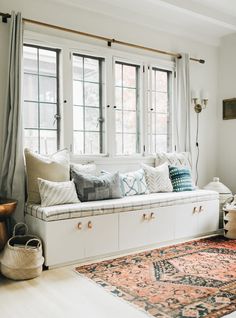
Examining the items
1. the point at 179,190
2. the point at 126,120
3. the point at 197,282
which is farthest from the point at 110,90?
the point at 197,282

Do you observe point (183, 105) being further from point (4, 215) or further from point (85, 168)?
point (4, 215)

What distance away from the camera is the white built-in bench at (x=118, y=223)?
3206 mm

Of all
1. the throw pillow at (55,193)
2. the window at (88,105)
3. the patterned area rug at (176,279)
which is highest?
the window at (88,105)

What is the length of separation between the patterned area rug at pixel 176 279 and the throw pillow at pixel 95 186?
696mm

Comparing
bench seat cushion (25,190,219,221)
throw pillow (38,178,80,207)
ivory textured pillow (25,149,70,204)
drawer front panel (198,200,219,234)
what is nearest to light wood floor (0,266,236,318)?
bench seat cushion (25,190,219,221)

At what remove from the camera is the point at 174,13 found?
4.54 metres

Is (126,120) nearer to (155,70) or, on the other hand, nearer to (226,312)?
(155,70)

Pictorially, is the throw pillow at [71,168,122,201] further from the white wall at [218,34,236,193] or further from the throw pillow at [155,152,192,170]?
the white wall at [218,34,236,193]

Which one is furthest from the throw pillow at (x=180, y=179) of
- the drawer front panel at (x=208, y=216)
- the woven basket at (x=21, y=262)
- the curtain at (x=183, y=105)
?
the woven basket at (x=21, y=262)

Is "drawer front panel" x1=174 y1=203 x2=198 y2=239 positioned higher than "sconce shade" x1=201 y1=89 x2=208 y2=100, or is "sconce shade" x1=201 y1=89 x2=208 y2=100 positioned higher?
"sconce shade" x1=201 y1=89 x2=208 y2=100

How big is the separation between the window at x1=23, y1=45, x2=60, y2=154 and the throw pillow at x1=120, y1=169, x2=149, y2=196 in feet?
3.00

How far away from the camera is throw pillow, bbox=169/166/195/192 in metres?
4.49

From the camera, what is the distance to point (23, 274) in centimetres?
291

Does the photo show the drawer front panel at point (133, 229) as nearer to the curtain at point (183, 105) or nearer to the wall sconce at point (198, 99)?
the curtain at point (183, 105)
